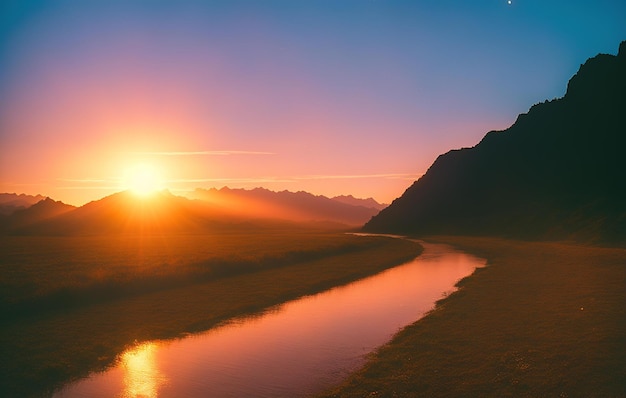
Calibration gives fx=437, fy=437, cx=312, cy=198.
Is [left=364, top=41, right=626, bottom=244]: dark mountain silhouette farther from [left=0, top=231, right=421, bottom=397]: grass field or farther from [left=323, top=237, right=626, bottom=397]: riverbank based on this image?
[left=0, top=231, right=421, bottom=397]: grass field

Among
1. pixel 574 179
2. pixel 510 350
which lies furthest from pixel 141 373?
pixel 574 179

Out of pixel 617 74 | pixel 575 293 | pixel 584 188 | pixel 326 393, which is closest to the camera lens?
pixel 326 393

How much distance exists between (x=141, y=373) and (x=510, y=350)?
17912 millimetres

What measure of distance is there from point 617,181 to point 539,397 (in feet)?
516

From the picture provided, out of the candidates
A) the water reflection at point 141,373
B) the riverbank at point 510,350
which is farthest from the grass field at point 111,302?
the riverbank at point 510,350

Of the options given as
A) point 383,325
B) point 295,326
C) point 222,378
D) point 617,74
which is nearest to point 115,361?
point 222,378

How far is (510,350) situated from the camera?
21.5 meters

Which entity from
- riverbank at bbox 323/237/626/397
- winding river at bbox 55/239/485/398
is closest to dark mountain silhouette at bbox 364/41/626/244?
riverbank at bbox 323/237/626/397

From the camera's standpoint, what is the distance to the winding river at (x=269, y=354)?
61.5ft

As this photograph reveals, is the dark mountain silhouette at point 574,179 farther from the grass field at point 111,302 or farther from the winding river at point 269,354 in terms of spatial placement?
the winding river at point 269,354

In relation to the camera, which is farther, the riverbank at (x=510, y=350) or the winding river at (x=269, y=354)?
the winding river at (x=269, y=354)

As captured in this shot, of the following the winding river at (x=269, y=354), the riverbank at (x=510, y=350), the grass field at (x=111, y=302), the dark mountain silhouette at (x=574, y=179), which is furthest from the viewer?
the dark mountain silhouette at (x=574, y=179)

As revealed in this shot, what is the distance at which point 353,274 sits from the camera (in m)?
55.5

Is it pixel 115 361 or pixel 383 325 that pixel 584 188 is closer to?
pixel 383 325
